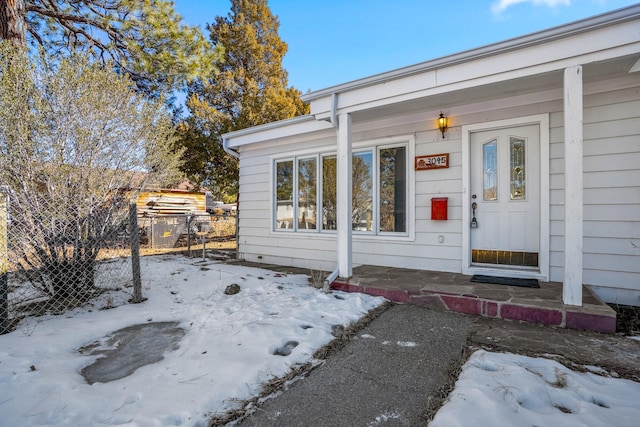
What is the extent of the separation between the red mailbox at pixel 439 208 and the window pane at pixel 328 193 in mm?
1743

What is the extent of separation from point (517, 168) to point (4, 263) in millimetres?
5437

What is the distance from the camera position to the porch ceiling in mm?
2989

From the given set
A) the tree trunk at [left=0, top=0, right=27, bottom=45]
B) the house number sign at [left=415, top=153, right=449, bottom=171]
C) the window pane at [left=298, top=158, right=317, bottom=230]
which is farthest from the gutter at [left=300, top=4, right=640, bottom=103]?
the tree trunk at [left=0, top=0, right=27, bottom=45]

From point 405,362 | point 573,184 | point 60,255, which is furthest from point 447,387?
point 60,255

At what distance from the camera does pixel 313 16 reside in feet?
32.6

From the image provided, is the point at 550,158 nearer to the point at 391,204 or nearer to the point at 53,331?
the point at 391,204

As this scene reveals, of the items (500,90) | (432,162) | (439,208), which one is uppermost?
(500,90)

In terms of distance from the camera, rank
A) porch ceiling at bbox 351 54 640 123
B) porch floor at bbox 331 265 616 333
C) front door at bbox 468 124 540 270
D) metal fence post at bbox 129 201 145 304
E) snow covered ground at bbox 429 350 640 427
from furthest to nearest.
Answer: front door at bbox 468 124 540 270
metal fence post at bbox 129 201 145 304
porch ceiling at bbox 351 54 640 123
porch floor at bbox 331 265 616 333
snow covered ground at bbox 429 350 640 427

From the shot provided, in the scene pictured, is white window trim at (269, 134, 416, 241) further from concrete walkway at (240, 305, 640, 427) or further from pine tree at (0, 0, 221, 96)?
pine tree at (0, 0, 221, 96)

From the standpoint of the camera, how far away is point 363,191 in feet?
17.0

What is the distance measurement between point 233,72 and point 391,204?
9.88 meters

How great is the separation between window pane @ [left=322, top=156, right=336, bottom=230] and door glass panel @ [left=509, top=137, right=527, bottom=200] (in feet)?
8.71

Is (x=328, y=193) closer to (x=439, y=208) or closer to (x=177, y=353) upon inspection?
(x=439, y=208)

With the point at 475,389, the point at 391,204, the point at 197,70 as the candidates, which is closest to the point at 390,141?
the point at 391,204
